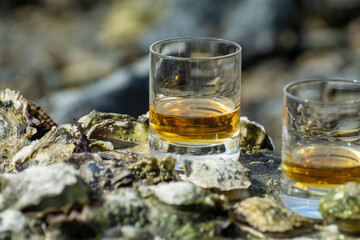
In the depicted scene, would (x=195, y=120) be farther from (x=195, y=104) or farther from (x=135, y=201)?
(x=135, y=201)

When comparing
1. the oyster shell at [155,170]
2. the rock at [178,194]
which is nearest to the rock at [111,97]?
the oyster shell at [155,170]

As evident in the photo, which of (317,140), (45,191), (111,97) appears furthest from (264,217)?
(111,97)

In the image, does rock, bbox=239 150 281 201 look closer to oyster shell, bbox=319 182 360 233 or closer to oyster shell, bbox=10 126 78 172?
oyster shell, bbox=319 182 360 233

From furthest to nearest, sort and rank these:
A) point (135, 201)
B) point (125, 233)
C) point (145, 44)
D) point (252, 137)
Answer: point (145, 44) < point (252, 137) < point (135, 201) < point (125, 233)

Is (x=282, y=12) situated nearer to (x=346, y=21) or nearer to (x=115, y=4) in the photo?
(x=346, y=21)

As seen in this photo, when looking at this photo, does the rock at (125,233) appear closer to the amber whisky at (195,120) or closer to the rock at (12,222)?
the rock at (12,222)

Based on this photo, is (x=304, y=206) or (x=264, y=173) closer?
(x=304, y=206)

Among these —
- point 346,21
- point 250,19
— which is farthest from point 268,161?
point 346,21
